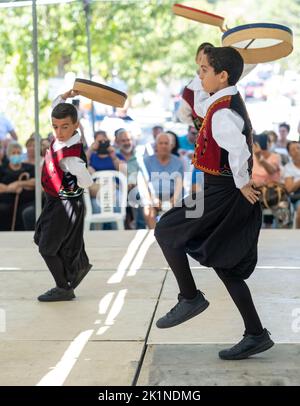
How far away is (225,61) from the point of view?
5008mm

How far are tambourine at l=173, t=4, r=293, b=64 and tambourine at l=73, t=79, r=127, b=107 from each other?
837 mm

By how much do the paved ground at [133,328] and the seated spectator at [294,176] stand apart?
7.32 ft

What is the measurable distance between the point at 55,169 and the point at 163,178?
180 inches

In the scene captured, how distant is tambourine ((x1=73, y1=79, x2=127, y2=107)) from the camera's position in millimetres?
6598

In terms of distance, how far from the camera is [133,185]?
11500mm

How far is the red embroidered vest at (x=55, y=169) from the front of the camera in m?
6.53

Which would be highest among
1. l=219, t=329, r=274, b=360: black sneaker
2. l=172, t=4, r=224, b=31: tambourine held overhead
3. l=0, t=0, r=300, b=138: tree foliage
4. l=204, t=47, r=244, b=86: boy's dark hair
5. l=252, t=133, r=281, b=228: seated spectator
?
l=0, t=0, r=300, b=138: tree foliage

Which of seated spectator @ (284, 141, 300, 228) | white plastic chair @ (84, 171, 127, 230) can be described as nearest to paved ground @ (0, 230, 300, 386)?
seated spectator @ (284, 141, 300, 228)

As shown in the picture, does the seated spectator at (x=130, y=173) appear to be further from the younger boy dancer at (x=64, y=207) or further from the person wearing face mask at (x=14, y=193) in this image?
the younger boy dancer at (x=64, y=207)

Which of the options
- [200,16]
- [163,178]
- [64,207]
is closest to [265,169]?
[163,178]

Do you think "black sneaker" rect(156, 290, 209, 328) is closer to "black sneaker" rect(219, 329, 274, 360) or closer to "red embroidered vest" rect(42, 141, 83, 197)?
"black sneaker" rect(219, 329, 274, 360)

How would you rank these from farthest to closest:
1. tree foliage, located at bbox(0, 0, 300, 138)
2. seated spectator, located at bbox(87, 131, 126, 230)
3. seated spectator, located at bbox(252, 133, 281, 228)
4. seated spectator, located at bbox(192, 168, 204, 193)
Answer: tree foliage, located at bbox(0, 0, 300, 138) < seated spectator, located at bbox(87, 131, 126, 230) < seated spectator, located at bbox(252, 133, 281, 228) < seated spectator, located at bbox(192, 168, 204, 193)

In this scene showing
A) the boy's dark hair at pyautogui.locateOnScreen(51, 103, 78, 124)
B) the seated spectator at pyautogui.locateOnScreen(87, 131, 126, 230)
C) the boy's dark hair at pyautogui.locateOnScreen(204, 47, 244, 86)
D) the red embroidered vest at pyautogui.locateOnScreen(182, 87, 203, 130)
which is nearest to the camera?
the boy's dark hair at pyautogui.locateOnScreen(204, 47, 244, 86)
